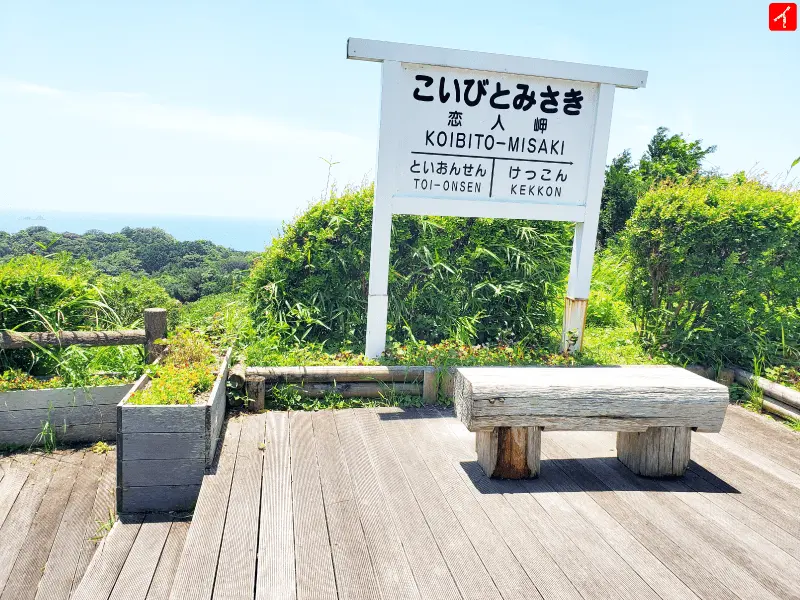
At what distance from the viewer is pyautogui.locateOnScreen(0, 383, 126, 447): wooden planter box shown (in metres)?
4.44

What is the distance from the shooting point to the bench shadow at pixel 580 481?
10.6 ft

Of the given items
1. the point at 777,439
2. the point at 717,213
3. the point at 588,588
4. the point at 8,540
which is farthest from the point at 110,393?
the point at 717,213

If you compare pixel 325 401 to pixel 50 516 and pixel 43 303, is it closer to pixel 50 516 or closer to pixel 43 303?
pixel 50 516

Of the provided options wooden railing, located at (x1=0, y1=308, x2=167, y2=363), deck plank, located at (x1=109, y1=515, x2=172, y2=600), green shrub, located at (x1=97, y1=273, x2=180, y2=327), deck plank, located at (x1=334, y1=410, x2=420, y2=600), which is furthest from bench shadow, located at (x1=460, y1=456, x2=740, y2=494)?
green shrub, located at (x1=97, y1=273, x2=180, y2=327)

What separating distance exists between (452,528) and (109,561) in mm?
1788

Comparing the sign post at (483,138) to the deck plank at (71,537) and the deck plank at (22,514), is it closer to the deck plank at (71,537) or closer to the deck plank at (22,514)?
the deck plank at (71,537)

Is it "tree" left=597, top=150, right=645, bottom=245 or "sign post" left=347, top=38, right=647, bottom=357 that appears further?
"tree" left=597, top=150, right=645, bottom=245

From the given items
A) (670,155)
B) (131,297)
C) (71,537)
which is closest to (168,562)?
(71,537)

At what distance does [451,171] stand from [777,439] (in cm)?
327

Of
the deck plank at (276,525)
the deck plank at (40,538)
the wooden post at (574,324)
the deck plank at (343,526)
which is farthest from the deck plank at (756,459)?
the deck plank at (40,538)

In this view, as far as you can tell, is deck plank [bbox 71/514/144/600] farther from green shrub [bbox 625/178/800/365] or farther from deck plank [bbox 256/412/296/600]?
green shrub [bbox 625/178/800/365]

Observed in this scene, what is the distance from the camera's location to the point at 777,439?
4215mm

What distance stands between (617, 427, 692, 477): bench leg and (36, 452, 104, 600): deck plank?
338cm

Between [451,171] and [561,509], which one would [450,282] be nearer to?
[451,171]
